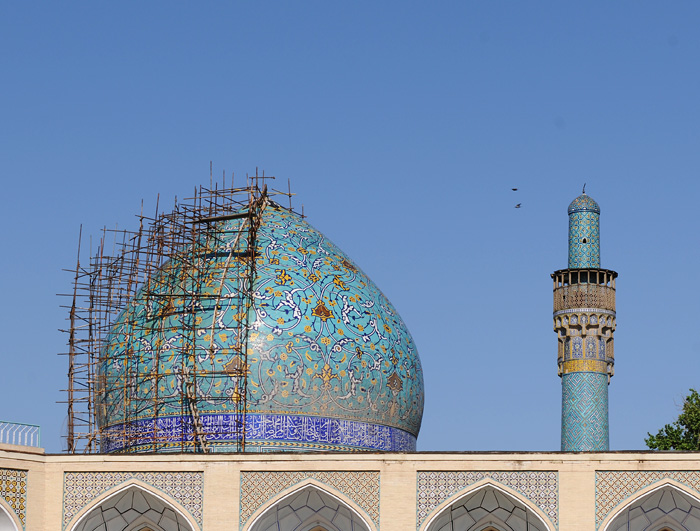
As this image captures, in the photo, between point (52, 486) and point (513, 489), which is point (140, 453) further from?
point (513, 489)

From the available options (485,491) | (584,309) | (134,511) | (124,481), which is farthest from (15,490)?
(584,309)

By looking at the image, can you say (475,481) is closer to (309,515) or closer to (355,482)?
(355,482)

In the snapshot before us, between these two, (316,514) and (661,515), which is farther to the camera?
(316,514)

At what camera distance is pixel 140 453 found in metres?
15.5

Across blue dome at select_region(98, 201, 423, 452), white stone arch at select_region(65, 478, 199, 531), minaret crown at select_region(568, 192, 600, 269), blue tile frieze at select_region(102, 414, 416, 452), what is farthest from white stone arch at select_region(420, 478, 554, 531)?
minaret crown at select_region(568, 192, 600, 269)

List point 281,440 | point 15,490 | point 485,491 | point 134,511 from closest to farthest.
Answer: point 15,490, point 485,491, point 134,511, point 281,440

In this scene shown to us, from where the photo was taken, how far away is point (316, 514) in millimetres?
15773

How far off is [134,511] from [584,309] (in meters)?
8.49

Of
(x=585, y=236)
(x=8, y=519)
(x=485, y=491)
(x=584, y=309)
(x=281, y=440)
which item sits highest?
(x=585, y=236)

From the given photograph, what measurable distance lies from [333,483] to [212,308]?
2728 mm

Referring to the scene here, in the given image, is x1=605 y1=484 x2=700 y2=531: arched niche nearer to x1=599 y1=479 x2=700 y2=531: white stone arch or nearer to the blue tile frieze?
x1=599 y1=479 x2=700 y2=531: white stone arch

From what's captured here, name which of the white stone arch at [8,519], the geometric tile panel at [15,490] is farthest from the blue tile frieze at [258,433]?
the white stone arch at [8,519]

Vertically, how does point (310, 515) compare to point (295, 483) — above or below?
below

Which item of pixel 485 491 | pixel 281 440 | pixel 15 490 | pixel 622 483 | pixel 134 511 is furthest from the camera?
pixel 281 440
